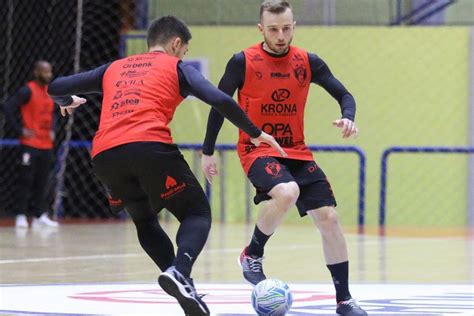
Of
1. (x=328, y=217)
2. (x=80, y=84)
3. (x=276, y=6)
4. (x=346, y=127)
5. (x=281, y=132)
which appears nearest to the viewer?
(x=80, y=84)

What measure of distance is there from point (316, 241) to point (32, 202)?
3.91m

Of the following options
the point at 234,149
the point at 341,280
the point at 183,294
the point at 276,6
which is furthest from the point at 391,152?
the point at 183,294

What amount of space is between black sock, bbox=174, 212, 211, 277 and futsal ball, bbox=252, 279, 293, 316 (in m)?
0.43

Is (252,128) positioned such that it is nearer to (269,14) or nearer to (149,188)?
(149,188)

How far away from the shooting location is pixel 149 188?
589 centimetres

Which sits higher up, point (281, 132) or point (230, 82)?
point (230, 82)

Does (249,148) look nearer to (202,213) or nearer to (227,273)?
(202,213)

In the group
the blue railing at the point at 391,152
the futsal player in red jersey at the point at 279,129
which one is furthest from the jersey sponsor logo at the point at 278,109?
the blue railing at the point at 391,152

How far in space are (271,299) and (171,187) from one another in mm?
778

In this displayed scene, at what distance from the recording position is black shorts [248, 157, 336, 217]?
21.9ft

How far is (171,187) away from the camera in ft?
19.2

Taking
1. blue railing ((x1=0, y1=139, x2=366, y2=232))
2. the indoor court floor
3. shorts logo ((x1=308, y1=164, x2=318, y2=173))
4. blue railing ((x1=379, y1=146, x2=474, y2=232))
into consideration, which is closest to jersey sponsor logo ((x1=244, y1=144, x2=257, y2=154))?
shorts logo ((x1=308, y1=164, x2=318, y2=173))

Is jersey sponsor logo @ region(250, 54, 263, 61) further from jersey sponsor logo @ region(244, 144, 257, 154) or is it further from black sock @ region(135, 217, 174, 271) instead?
black sock @ region(135, 217, 174, 271)

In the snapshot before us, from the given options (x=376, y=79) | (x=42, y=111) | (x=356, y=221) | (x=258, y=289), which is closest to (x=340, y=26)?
(x=376, y=79)
